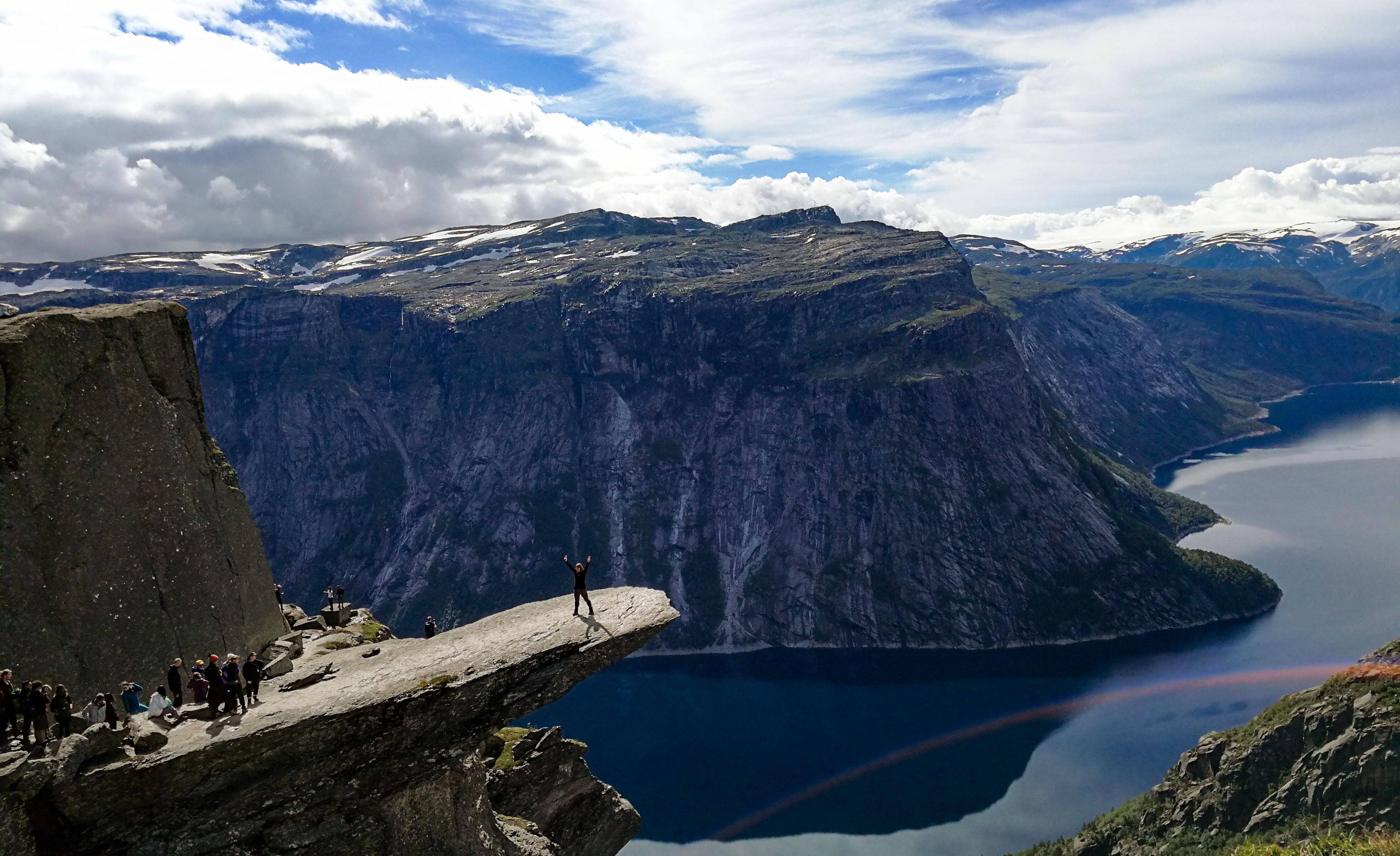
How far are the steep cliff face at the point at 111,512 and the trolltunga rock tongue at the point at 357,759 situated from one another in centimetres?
666

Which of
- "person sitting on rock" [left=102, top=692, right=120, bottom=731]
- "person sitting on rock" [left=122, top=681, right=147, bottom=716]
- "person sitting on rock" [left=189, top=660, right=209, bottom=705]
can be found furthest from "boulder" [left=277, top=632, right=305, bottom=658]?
"person sitting on rock" [left=102, top=692, right=120, bottom=731]

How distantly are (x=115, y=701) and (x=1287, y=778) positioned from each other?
325 ft

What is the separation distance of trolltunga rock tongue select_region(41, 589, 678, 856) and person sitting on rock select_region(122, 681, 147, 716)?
11.4 feet

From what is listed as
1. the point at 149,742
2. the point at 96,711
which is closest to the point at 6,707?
the point at 96,711

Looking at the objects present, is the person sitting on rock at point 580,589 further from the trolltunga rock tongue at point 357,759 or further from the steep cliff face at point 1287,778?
the steep cliff face at point 1287,778

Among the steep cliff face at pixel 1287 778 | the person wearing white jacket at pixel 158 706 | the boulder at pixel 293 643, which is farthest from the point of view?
the steep cliff face at pixel 1287 778

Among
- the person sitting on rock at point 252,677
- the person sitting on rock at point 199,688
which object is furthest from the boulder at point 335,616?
the person sitting on rock at point 252,677

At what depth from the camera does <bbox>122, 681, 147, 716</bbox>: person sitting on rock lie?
35.0 meters

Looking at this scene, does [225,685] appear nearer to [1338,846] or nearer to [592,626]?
[592,626]

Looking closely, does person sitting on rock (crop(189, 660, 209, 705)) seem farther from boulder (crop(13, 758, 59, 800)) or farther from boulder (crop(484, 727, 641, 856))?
boulder (crop(484, 727, 641, 856))

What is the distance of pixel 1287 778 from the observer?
86.6 metres

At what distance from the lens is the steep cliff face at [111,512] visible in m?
36.7

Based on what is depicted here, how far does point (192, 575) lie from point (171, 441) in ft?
23.0

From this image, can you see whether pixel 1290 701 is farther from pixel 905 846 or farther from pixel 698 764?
pixel 698 764
